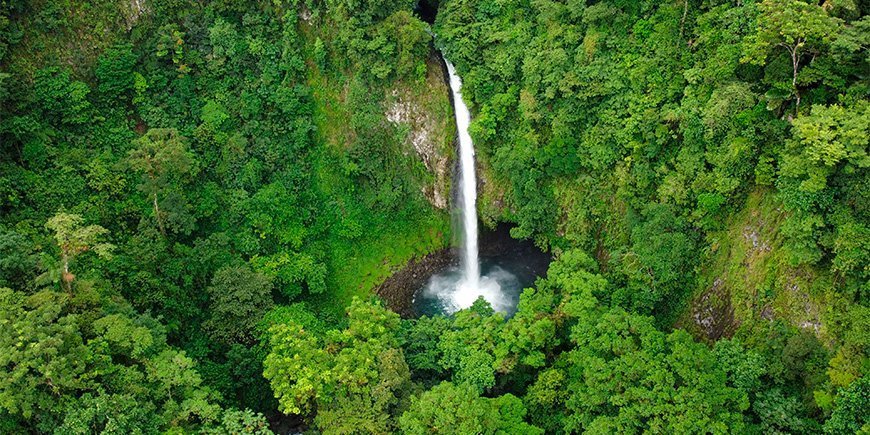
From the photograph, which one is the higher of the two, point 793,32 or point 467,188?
point 793,32

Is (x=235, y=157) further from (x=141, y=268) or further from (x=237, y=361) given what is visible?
(x=237, y=361)

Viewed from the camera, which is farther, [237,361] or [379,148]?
[379,148]

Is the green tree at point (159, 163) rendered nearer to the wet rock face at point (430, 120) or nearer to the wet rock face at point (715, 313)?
the wet rock face at point (430, 120)

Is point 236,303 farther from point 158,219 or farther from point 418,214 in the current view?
point 418,214

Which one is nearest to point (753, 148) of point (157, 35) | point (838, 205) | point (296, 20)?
point (838, 205)

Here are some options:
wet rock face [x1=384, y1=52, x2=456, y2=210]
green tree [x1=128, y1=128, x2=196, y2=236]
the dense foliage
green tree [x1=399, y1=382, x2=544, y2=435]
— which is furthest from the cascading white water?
green tree [x1=128, y1=128, x2=196, y2=236]

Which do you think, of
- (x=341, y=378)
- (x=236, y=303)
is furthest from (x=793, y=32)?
(x=236, y=303)

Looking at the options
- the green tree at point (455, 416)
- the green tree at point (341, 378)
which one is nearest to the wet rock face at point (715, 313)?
the green tree at point (455, 416)
